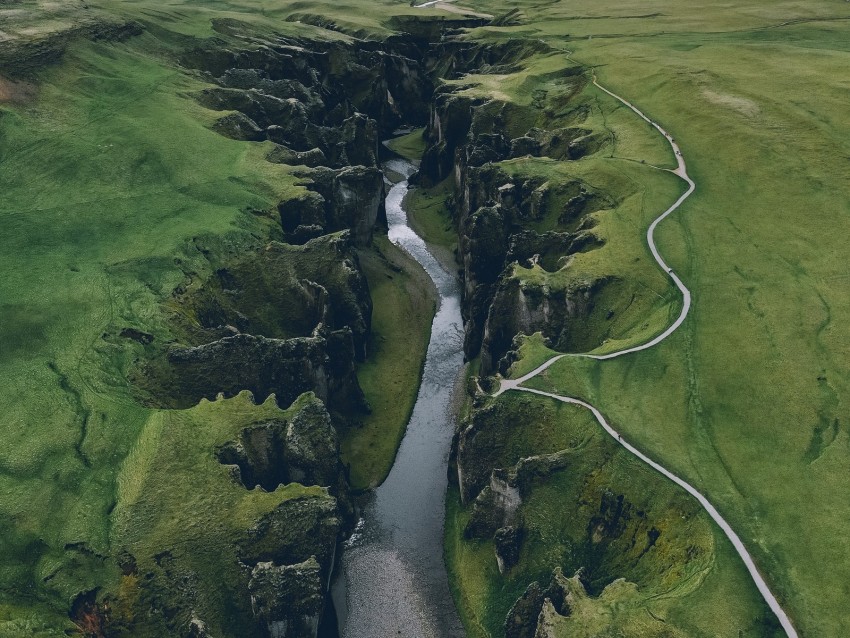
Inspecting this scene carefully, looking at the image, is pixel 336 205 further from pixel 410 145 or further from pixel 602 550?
pixel 602 550

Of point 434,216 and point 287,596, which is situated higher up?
point 287,596

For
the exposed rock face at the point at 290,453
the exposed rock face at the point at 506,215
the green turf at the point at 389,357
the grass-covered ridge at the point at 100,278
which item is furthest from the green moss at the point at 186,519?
the exposed rock face at the point at 506,215

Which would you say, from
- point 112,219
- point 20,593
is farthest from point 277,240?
point 20,593

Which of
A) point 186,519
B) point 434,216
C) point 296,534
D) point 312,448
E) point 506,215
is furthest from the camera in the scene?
point 434,216

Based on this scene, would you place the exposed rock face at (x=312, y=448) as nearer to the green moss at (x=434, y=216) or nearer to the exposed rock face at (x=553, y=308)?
the exposed rock face at (x=553, y=308)

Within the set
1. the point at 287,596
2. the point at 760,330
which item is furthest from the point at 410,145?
the point at 287,596

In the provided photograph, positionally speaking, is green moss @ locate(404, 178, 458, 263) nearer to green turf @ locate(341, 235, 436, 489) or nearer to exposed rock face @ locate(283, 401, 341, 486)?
green turf @ locate(341, 235, 436, 489)

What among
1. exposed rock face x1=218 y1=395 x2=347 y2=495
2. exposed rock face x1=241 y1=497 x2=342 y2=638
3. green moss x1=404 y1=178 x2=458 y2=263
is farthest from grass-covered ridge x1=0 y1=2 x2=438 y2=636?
green moss x1=404 y1=178 x2=458 y2=263
